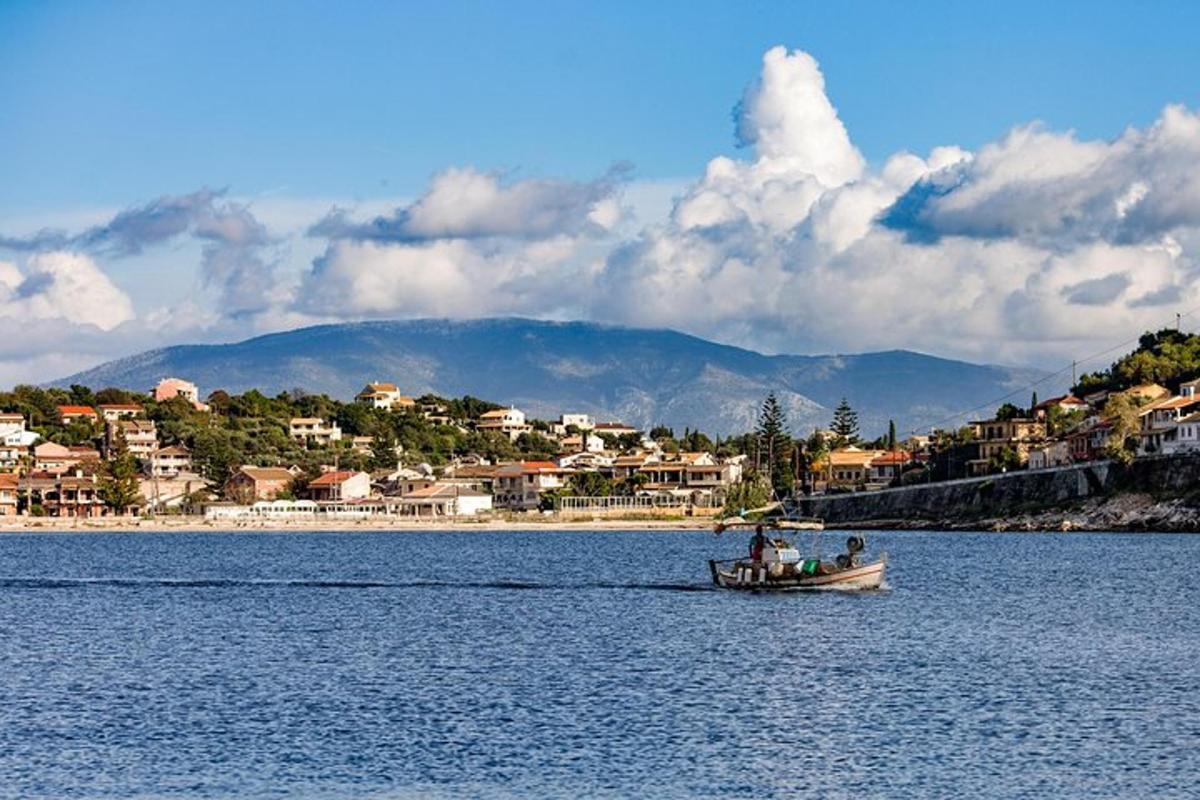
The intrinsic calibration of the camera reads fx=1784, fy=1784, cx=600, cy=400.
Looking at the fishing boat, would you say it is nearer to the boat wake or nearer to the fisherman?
the fisherman

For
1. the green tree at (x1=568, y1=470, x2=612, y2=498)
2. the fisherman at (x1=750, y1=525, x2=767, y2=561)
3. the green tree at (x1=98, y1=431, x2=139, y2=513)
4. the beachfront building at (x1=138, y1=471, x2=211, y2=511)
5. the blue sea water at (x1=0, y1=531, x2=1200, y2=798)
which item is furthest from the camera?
the green tree at (x1=568, y1=470, x2=612, y2=498)

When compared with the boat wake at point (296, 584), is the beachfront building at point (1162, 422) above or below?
above

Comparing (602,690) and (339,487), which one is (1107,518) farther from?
(602,690)

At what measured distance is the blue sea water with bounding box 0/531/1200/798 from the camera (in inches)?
1223

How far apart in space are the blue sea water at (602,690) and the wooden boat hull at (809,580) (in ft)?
7.27

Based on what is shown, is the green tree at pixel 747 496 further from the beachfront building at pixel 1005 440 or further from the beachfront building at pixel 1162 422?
the beachfront building at pixel 1162 422

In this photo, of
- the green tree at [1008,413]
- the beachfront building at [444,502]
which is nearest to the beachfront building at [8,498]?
the beachfront building at [444,502]

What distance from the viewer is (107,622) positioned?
198ft

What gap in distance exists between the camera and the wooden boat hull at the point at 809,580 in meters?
68.6

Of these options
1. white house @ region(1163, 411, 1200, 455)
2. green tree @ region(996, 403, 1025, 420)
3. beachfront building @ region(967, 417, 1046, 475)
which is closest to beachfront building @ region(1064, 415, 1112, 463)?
white house @ region(1163, 411, 1200, 455)

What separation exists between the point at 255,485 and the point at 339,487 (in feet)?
30.9

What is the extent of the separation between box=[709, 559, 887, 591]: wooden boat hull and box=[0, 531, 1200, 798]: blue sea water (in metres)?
2.21

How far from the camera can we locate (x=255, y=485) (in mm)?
189000

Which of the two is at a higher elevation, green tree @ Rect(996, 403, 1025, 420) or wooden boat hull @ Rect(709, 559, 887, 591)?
green tree @ Rect(996, 403, 1025, 420)
